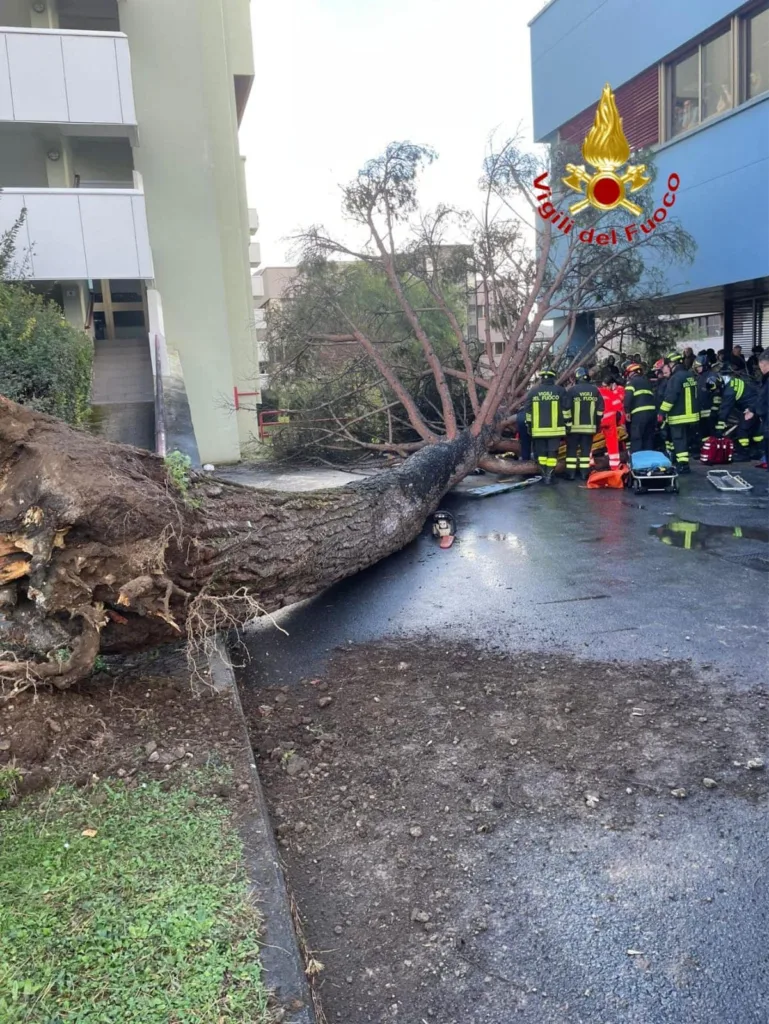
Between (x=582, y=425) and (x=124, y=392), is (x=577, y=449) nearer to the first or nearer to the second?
(x=582, y=425)

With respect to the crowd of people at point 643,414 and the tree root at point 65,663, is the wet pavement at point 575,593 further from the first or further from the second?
the crowd of people at point 643,414

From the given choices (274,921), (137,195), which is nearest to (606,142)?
(137,195)

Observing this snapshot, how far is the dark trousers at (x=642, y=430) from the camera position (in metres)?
10.4

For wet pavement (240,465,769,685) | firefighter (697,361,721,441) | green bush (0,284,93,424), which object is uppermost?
green bush (0,284,93,424)

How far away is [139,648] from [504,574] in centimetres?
333

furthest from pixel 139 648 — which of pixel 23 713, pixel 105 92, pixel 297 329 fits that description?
pixel 105 92

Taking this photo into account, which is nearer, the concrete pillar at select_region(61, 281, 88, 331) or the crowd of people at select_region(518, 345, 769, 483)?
the crowd of people at select_region(518, 345, 769, 483)

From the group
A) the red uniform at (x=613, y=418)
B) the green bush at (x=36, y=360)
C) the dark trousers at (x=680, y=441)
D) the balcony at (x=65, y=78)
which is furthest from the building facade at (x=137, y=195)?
the dark trousers at (x=680, y=441)

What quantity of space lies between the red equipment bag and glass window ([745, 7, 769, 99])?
18.8ft

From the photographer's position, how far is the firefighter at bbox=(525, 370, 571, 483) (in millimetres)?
10172

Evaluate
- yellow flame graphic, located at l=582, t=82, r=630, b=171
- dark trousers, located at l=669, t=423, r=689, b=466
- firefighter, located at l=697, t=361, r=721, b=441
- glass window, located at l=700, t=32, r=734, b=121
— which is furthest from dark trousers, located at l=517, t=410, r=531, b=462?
glass window, located at l=700, t=32, r=734, b=121

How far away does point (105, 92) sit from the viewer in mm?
12539

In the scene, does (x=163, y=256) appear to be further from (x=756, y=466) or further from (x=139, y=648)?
(x=139, y=648)

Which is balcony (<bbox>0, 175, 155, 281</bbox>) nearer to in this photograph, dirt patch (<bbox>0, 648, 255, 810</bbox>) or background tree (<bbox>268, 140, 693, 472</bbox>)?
background tree (<bbox>268, 140, 693, 472</bbox>)
